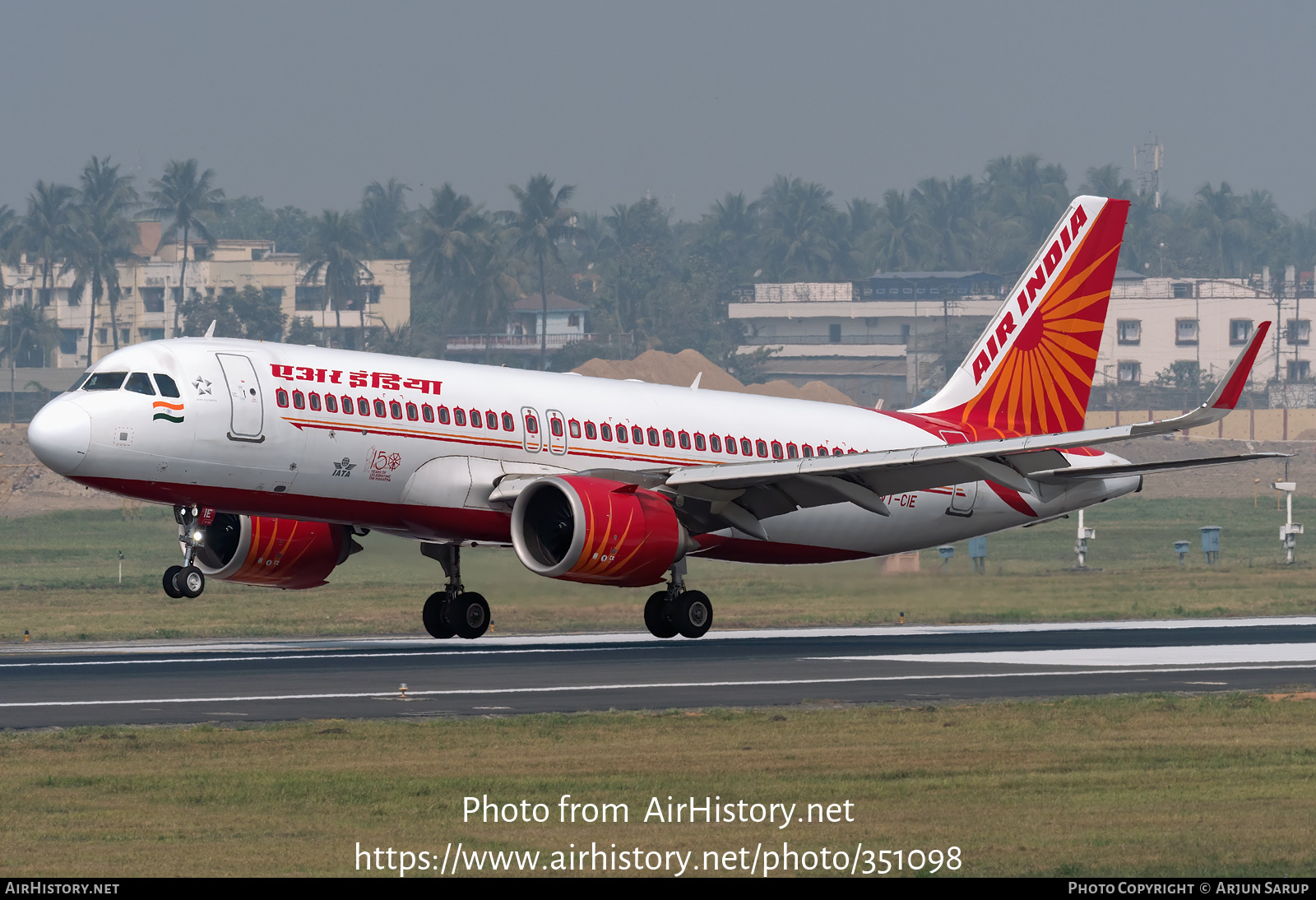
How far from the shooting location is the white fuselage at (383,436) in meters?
36.2

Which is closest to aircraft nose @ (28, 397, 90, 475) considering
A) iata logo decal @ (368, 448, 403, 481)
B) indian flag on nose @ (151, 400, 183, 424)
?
indian flag on nose @ (151, 400, 183, 424)

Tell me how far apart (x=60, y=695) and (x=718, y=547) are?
51.3 ft

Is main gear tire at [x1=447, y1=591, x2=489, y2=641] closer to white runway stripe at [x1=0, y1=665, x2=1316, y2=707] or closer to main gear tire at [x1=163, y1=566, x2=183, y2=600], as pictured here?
main gear tire at [x1=163, y1=566, x2=183, y2=600]

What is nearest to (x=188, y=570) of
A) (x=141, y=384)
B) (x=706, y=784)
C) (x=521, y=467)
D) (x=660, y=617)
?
(x=141, y=384)

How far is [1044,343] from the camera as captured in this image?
49.2 m

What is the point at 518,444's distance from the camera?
132 ft

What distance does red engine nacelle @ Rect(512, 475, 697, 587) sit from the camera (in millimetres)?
37344

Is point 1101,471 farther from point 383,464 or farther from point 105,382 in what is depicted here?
point 105,382

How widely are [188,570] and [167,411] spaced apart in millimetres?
2994

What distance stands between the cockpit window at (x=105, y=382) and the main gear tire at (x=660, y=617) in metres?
12.2

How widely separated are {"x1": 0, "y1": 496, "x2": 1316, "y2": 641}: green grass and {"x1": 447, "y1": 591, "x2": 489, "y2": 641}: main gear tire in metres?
0.35

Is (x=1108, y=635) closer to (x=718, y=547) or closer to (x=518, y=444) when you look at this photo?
(x=718, y=547)

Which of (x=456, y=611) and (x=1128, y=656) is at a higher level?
(x=456, y=611)

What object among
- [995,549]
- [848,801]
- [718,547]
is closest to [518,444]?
[718,547]
